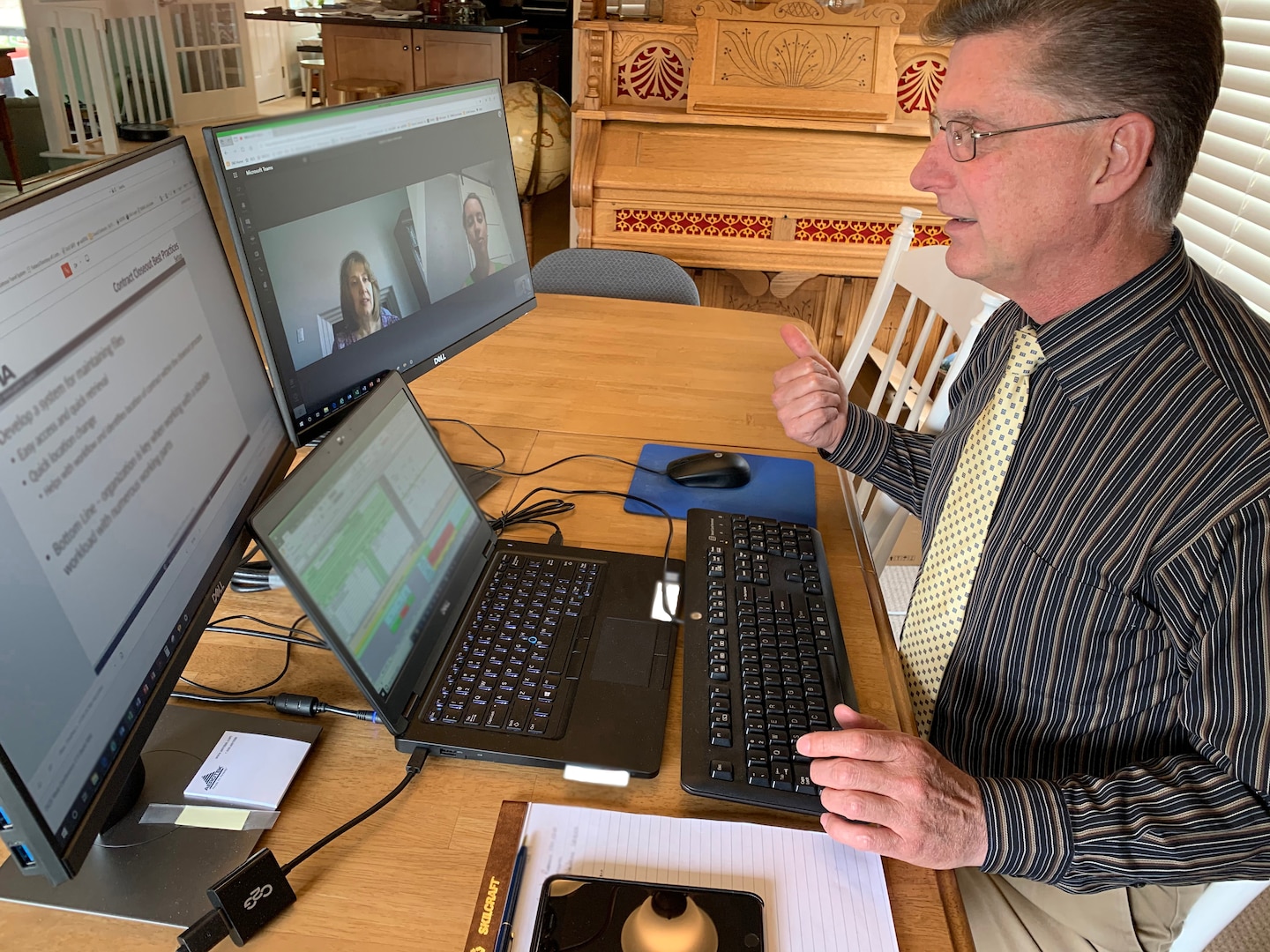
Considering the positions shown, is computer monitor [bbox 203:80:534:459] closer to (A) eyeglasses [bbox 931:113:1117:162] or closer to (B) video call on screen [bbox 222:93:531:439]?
(B) video call on screen [bbox 222:93:531:439]

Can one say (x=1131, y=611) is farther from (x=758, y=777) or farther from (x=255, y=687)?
(x=255, y=687)

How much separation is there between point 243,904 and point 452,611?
1.05 feet

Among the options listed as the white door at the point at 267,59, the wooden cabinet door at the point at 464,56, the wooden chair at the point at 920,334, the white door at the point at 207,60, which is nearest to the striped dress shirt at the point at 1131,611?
the wooden chair at the point at 920,334

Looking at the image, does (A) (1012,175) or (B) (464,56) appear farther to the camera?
(B) (464,56)

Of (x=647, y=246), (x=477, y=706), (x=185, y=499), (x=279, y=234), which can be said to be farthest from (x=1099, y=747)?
(x=647, y=246)

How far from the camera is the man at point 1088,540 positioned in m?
0.72

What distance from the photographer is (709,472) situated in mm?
1178

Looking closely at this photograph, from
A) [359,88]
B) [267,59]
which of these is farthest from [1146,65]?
[267,59]

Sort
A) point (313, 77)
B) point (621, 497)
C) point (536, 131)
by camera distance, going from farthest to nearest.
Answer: point (313, 77)
point (536, 131)
point (621, 497)

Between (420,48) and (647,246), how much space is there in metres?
2.91

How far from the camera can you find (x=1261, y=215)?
5.71 feet

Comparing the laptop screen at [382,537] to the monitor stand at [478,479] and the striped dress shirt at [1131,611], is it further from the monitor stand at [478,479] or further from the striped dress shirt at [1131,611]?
the striped dress shirt at [1131,611]

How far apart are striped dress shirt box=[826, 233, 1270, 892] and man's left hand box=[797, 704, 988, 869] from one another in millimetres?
31

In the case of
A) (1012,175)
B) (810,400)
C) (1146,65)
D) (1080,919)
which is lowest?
(1080,919)
